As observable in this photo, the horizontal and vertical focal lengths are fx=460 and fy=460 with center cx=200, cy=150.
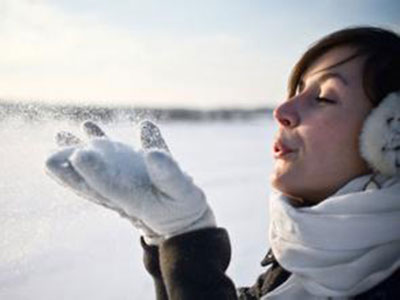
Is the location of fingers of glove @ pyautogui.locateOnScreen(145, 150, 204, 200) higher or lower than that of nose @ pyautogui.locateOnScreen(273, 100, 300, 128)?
lower

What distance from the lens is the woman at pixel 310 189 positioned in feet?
3.38

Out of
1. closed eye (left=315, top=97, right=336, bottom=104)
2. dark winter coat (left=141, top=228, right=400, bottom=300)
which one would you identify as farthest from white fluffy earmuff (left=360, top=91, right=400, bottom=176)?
dark winter coat (left=141, top=228, right=400, bottom=300)

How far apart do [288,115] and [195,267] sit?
495 millimetres

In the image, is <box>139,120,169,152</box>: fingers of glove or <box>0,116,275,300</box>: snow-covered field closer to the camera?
<box>139,120,169,152</box>: fingers of glove

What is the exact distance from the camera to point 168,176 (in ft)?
3.22

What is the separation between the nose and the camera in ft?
4.19

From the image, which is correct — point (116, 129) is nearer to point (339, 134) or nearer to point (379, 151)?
point (339, 134)

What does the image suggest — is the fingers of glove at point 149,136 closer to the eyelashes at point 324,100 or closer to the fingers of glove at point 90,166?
the fingers of glove at point 90,166

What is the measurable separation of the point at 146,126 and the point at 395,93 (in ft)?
2.15

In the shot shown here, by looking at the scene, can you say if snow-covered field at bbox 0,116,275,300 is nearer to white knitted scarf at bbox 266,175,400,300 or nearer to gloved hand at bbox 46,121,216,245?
gloved hand at bbox 46,121,216,245

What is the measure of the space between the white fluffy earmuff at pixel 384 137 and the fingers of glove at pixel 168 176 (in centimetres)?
48

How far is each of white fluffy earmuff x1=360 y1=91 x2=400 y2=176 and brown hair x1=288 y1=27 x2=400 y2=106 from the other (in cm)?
5

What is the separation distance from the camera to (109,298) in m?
2.33

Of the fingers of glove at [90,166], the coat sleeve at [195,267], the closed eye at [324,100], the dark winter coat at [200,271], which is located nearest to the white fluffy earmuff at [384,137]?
the closed eye at [324,100]
